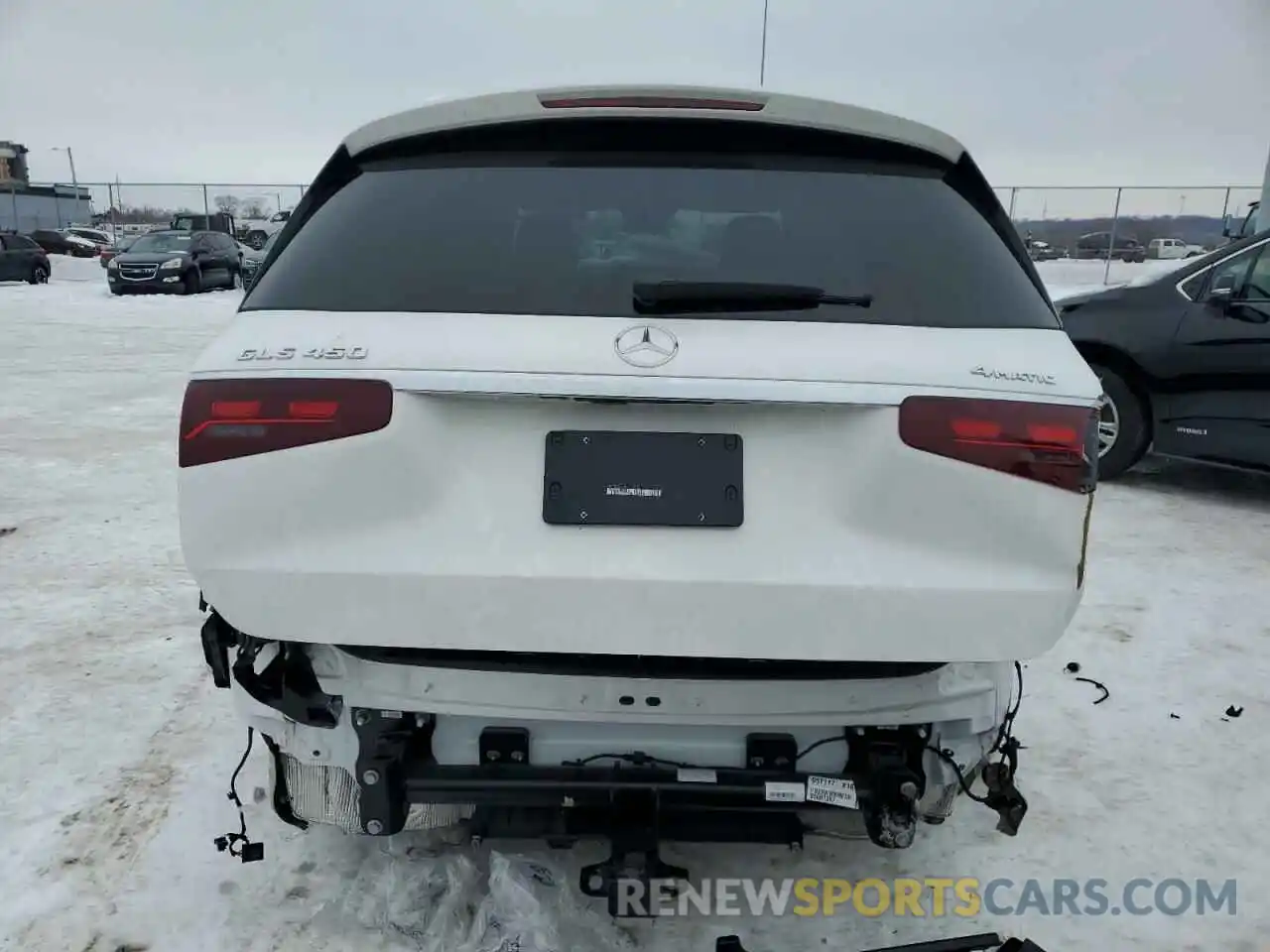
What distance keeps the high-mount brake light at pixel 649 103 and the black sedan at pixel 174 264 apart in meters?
23.7

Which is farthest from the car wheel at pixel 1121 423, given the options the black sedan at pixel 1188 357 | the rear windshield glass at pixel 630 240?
the rear windshield glass at pixel 630 240

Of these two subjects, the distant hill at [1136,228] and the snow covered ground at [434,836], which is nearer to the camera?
the snow covered ground at [434,836]

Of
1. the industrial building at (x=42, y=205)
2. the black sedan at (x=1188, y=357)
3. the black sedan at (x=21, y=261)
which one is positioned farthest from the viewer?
the industrial building at (x=42, y=205)

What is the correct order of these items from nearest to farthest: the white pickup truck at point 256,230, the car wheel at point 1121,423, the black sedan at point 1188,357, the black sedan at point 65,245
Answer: the black sedan at point 1188,357
the car wheel at point 1121,423
the white pickup truck at point 256,230
the black sedan at point 65,245

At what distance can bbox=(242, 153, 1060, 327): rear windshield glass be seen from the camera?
1938 mm

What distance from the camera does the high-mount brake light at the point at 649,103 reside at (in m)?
2.12

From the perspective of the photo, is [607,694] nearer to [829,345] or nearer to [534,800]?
[534,800]

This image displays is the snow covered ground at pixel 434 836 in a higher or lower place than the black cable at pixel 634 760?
lower

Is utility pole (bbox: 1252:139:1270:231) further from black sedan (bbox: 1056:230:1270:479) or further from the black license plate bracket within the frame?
the black license plate bracket

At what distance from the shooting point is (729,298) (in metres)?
→ 1.90

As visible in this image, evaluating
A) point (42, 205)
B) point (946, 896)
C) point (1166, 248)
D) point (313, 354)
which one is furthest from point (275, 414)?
point (42, 205)

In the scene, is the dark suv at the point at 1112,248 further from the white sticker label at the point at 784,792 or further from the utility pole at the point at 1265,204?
the white sticker label at the point at 784,792

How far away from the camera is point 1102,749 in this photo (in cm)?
320

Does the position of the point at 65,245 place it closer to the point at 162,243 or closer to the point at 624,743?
the point at 162,243
